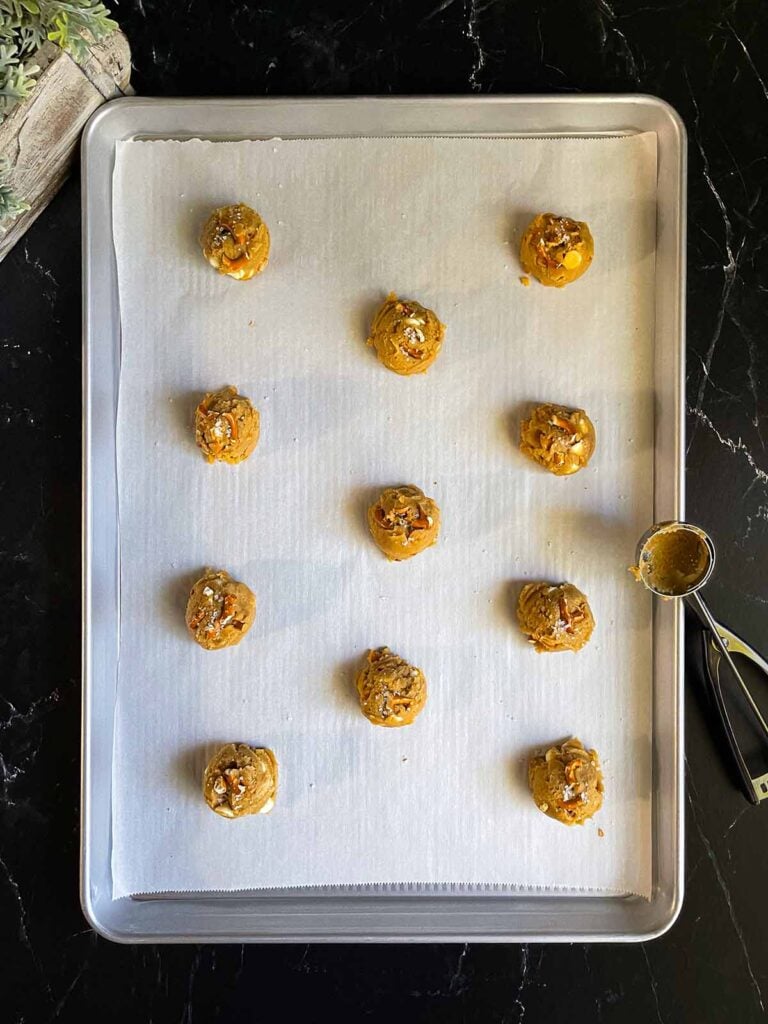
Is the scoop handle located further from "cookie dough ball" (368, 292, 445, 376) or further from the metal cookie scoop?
"cookie dough ball" (368, 292, 445, 376)

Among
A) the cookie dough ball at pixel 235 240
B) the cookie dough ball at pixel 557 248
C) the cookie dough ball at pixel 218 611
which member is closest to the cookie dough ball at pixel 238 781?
the cookie dough ball at pixel 218 611

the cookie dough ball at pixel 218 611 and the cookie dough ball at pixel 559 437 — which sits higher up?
the cookie dough ball at pixel 559 437

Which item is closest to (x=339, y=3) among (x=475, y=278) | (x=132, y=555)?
(x=475, y=278)

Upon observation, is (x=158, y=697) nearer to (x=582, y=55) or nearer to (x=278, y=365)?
(x=278, y=365)

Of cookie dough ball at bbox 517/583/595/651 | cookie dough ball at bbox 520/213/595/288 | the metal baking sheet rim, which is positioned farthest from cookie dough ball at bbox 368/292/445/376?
cookie dough ball at bbox 517/583/595/651

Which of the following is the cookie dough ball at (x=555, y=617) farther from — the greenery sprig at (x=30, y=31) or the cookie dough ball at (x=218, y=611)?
the greenery sprig at (x=30, y=31)
